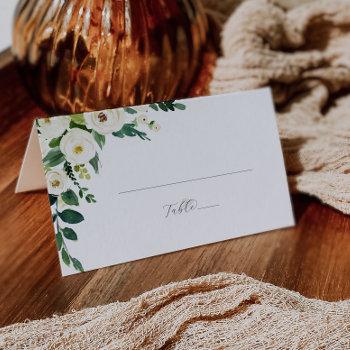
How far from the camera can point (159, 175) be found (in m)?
0.51

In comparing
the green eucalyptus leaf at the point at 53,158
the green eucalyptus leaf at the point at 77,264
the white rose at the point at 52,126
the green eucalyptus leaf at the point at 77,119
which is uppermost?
the white rose at the point at 52,126

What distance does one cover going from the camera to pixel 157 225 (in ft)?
1.68

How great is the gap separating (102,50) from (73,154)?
0.39 feet

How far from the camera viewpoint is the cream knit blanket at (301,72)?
59cm

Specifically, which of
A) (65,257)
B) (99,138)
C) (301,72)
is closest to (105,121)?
(99,138)

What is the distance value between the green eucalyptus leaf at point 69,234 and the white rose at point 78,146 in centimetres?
6

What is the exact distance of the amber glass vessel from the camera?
0.56m

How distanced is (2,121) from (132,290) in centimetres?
33

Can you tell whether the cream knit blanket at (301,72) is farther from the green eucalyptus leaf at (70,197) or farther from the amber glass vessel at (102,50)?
the green eucalyptus leaf at (70,197)

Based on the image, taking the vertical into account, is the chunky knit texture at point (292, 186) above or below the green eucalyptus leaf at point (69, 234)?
below

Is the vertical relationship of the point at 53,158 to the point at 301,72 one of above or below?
above

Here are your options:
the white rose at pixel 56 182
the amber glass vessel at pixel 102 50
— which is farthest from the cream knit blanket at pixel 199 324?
the amber glass vessel at pixel 102 50

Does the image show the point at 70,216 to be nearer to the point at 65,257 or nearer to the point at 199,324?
the point at 65,257

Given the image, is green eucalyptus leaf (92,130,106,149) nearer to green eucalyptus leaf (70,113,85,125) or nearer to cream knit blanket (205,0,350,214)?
green eucalyptus leaf (70,113,85,125)
